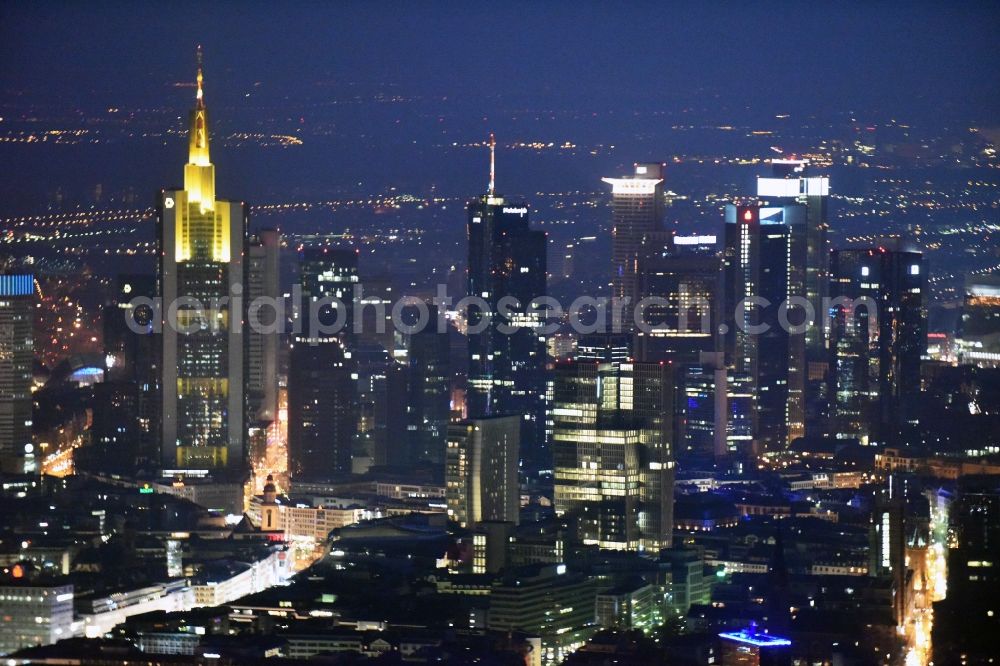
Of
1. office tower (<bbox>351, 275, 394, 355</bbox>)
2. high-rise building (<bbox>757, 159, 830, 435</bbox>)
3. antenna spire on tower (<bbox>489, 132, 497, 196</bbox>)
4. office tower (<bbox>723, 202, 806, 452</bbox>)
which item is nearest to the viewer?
antenna spire on tower (<bbox>489, 132, 497, 196</bbox>)

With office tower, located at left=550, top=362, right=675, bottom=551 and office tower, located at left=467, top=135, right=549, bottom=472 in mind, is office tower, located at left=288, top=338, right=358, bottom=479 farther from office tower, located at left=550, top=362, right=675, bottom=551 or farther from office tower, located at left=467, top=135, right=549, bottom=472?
office tower, located at left=550, top=362, right=675, bottom=551

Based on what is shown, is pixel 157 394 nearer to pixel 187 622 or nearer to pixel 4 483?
pixel 4 483

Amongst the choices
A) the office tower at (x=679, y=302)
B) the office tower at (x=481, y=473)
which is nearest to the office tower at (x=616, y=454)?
Answer: the office tower at (x=481, y=473)

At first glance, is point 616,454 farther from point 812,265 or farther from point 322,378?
point 812,265

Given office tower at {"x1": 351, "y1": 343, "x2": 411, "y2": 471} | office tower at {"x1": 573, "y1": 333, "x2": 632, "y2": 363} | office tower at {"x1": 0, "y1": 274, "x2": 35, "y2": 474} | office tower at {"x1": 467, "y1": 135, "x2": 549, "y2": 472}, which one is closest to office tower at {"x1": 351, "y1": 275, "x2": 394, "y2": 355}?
office tower at {"x1": 351, "y1": 343, "x2": 411, "y2": 471}

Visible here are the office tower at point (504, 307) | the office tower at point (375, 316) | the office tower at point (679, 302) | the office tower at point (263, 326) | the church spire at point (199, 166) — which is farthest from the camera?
the office tower at point (679, 302)

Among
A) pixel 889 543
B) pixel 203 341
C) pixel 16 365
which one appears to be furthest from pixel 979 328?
pixel 16 365

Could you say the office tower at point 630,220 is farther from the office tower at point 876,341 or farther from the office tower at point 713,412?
the office tower at point 876,341
